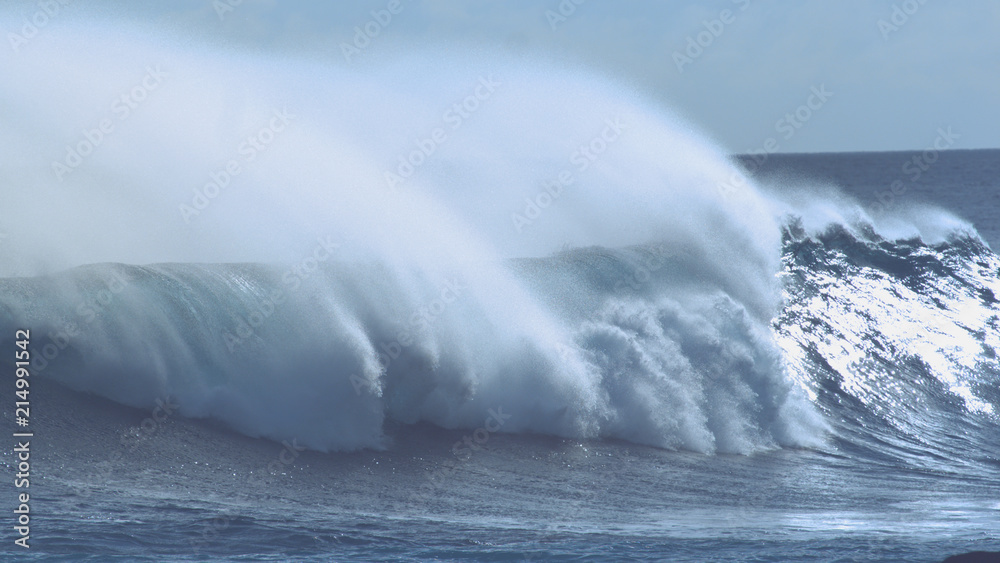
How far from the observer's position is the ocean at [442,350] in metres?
8.42

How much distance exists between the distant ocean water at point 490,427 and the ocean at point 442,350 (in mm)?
41

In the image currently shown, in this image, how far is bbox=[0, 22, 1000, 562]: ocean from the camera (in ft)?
27.6

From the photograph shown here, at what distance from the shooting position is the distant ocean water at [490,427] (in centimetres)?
795

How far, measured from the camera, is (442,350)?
39.6 feet

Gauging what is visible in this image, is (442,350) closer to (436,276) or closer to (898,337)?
(436,276)

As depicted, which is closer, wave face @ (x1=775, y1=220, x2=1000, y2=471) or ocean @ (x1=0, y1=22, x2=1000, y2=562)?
ocean @ (x1=0, y1=22, x2=1000, y2=562)

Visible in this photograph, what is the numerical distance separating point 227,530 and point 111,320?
4021 mm

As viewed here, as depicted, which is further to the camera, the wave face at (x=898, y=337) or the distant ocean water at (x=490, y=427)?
the wave face at (x=898, y=337)

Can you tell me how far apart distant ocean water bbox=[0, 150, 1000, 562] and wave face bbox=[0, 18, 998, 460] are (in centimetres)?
4

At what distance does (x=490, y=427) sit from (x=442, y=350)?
1.09 meters

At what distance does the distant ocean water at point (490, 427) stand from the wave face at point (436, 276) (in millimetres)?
45

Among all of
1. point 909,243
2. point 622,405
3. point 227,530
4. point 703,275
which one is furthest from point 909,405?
point 227,530

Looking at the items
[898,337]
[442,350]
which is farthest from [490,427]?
[898,337]

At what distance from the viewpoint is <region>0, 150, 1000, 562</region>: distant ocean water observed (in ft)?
26.1
